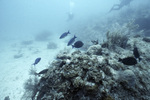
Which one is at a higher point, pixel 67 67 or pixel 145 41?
pixel 67 67

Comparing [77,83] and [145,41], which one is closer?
[77,83]

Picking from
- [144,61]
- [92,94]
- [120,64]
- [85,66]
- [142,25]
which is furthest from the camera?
[142,25]

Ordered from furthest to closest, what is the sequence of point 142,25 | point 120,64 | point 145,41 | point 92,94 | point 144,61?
point 142,25 < point 145,41 < point 144,61 < point 120,64 < point 92,94

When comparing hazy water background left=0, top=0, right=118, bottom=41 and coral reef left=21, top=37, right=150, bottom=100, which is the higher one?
hazy water background left=0, top=0, right=118, bottom=41

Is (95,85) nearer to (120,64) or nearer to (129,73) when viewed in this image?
(129,73)

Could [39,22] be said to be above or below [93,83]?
above

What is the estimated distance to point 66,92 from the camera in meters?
1.92

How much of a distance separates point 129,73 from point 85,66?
96 centimetres

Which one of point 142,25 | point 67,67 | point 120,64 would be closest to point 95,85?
point 67,67

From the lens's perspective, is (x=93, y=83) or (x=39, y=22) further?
(x=39, y=22)

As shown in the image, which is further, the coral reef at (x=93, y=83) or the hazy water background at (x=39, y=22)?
the hazy water background at (x=39, y=22)

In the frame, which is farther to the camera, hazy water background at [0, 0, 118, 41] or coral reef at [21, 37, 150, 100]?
hazy water background at [0, 0, 118, 41]

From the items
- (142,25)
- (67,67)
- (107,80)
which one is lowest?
Answer: (107,80)

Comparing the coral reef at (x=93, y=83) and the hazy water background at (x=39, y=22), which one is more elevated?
the hazy water background at (x=39, y=22)
